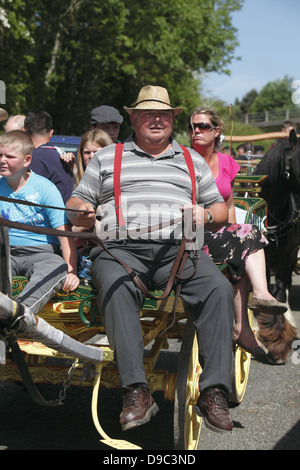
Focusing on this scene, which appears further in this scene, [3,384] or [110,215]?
[3,384]

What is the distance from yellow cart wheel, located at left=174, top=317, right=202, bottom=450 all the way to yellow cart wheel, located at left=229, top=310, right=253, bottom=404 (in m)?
1.07

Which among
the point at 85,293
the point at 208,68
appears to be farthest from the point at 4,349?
the point at 208,68

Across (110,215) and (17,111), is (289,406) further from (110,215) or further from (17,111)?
(17,111)

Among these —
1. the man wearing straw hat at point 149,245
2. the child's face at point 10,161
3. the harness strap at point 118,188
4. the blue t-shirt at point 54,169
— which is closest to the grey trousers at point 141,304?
the man wearing straw hat at point 149,245

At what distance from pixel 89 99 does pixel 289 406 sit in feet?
76.0

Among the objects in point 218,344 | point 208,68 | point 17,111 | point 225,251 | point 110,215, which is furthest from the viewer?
point 208,68

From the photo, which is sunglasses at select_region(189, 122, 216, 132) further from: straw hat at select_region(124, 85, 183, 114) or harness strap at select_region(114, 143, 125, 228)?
harness strap at select_region(114, 143, 125, 228)

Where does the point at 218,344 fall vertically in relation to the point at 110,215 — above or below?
below

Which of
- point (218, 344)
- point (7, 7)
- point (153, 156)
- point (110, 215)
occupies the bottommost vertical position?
point (218, 344)

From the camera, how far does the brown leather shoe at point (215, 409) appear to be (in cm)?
362

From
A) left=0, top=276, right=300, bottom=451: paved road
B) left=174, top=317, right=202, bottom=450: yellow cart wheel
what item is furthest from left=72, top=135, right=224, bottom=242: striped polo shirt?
→ left=0, top=276, right=300, bottom=451: paved road

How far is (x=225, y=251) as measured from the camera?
4633 millimetres

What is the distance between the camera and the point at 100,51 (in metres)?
24.0

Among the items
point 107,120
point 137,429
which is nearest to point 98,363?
point 137,429
